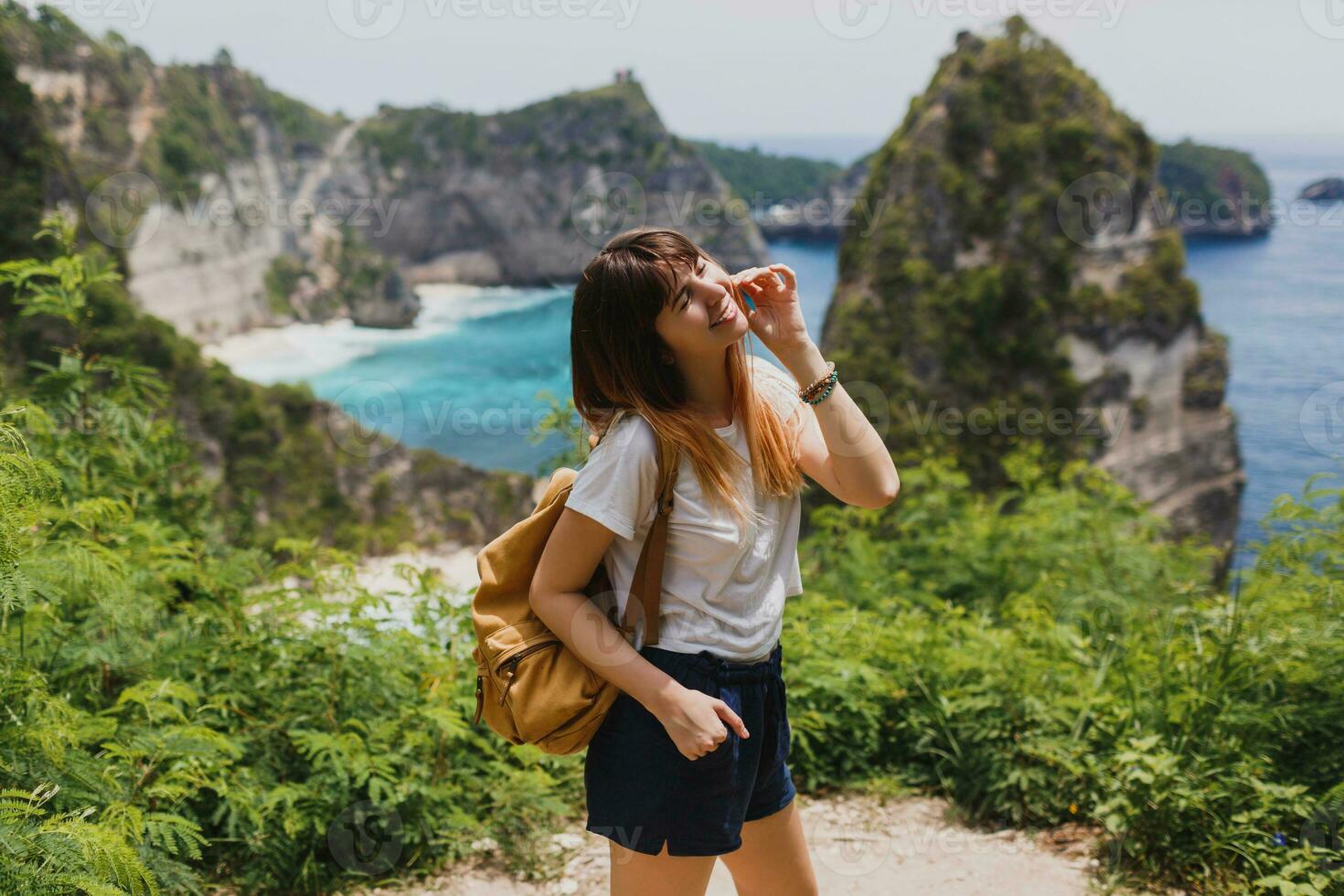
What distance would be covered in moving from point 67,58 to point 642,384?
74.0 meters

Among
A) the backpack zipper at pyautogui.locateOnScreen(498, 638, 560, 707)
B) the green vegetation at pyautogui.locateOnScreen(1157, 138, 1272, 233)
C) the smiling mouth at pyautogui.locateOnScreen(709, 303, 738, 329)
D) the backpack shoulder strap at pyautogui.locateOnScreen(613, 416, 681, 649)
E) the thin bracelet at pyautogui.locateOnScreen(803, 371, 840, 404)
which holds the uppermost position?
the green vegetation at pyautogui.locateOnScreen(1157, 138, 1272, 233)

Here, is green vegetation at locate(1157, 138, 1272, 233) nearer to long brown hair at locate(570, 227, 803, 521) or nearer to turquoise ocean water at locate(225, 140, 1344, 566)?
turquoise ocean water at locate(225, 140, 1344, 566)

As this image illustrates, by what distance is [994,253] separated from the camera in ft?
142

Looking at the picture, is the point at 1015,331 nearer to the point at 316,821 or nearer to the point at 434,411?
the point at 316,821

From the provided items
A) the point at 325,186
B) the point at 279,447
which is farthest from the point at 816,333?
the point at 325,186

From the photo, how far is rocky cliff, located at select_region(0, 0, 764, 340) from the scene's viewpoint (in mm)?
65312

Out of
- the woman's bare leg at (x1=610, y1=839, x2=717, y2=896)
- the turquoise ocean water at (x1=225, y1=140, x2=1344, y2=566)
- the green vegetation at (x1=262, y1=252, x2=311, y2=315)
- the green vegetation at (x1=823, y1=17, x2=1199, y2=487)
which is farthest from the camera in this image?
the green vegetation at (x1=262, y1=252, x2=311, y2=315)

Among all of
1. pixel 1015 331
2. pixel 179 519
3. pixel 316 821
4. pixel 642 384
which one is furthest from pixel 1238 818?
pixel 1015 331

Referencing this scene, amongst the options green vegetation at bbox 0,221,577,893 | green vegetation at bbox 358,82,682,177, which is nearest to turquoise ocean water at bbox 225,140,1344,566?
green vegetation at bbox 358,82,682,177

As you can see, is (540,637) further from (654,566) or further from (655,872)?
(655,872)

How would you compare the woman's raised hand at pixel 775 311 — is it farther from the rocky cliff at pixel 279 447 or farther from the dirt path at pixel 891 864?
the rocky cliff at pixel 279 447

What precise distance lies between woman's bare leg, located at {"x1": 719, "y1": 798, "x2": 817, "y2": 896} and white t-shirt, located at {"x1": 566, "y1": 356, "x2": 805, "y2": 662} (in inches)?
16.1

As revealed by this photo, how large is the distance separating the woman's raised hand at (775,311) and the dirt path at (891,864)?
1865 mm

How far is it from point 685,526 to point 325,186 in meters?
113
